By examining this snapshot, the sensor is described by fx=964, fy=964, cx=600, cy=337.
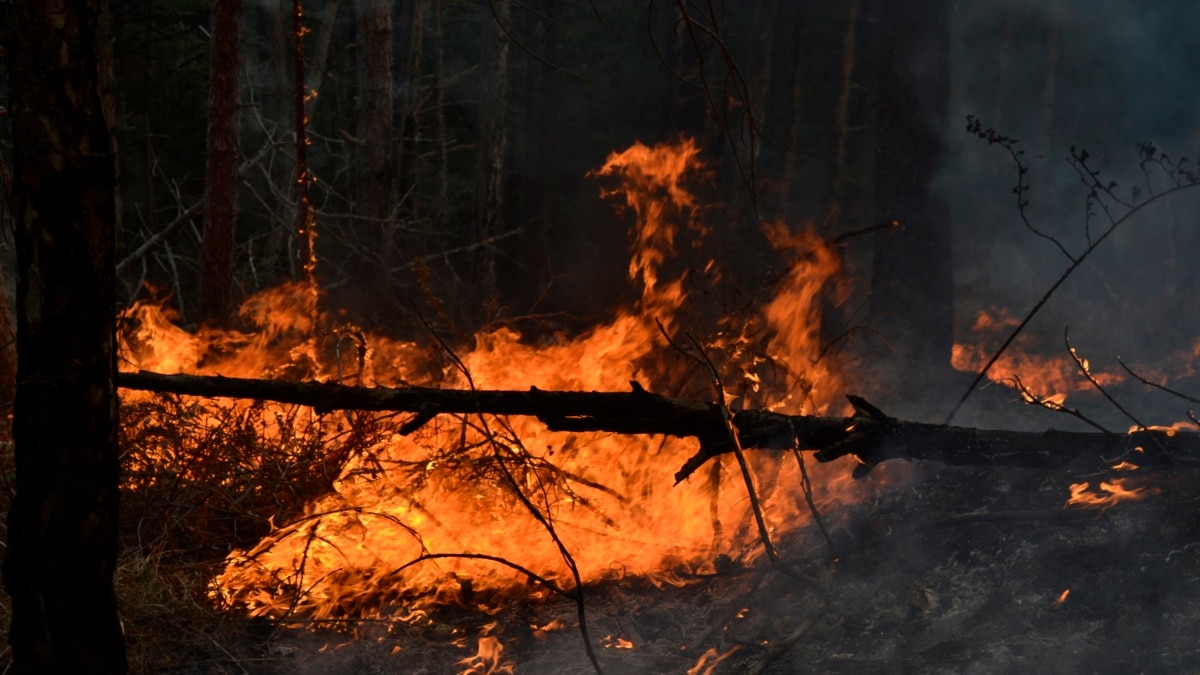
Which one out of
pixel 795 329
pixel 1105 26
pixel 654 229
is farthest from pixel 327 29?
pixel 1105 26

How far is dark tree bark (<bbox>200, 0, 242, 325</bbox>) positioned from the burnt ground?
5.39 m

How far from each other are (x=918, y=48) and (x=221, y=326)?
7.64 metres

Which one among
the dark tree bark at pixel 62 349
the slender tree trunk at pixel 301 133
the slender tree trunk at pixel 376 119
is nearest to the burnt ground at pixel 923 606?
the dark tree bark at pixel 62 349

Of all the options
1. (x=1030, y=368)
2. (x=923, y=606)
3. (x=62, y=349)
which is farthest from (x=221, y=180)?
(x=1030, y=368)

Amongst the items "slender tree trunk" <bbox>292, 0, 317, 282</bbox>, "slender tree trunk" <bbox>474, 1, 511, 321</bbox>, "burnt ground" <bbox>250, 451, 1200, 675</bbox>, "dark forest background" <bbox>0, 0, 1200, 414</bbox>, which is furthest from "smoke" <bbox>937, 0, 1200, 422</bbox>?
"slender tree trunk" <bbox>474, 1, 511, 321</bbox>

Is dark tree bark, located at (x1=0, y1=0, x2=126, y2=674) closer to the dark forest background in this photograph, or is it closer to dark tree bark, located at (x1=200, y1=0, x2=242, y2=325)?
the dark forest background

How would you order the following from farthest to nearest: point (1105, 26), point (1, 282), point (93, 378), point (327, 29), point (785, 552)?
point (1105, 26), point (327, 29), point (1, 282), point (785, 552), point (93, 378)

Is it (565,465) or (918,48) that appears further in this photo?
(918,48)

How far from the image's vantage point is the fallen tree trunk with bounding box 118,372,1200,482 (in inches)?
170

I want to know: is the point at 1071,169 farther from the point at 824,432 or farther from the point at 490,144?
the point at 824,432

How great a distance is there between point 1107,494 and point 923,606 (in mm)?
1013

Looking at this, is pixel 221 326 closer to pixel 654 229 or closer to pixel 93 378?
pixel 654 229

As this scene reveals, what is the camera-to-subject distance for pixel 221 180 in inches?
370

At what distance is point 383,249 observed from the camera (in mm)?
14336
